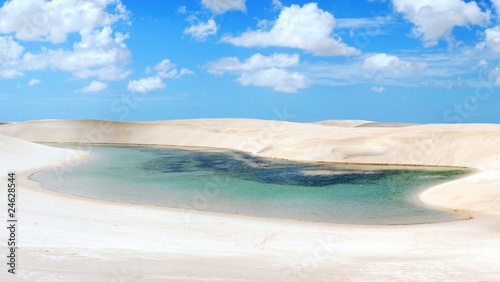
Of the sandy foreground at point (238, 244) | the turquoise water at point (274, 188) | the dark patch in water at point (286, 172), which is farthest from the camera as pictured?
the dark patch in water at point (286, 172)

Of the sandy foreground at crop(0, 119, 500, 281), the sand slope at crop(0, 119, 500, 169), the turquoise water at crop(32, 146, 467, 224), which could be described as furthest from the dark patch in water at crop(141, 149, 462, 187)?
the sandy foreground at crop(0, 119, 500, 281)

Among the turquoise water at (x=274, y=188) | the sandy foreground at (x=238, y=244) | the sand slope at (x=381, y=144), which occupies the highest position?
the sand slope at (x=381, y=144)

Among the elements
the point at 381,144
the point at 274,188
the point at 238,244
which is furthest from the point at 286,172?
the point at 238,244

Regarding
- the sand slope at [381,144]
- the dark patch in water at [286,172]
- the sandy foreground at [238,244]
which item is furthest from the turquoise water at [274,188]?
the sand slope at [381,144]

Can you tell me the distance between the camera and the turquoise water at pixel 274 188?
19.0 metres

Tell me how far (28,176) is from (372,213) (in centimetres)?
2091

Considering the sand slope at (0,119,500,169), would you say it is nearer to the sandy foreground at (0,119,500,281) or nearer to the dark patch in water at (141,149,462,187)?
the dark patch in water at (141,149,462,187)

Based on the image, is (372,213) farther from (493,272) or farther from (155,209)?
(493,272)

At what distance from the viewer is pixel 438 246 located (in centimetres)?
1260

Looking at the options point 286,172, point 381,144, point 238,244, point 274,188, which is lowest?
point 238,244

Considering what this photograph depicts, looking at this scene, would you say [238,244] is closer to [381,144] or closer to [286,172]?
[286,172]

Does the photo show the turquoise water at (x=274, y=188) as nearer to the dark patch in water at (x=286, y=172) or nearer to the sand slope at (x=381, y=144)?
the dark patch in water at (x=286, y=172)

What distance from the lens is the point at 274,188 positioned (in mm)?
25594

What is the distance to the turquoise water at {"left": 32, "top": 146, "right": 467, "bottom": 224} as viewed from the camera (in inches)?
750
